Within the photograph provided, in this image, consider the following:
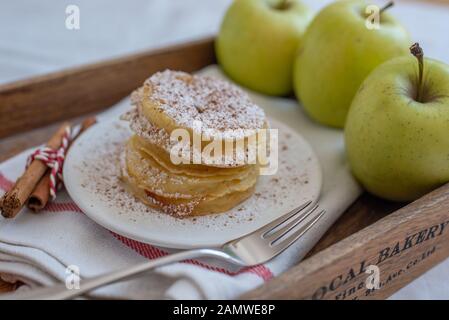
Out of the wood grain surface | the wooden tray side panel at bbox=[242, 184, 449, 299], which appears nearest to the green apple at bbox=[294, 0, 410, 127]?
the wood grain surface

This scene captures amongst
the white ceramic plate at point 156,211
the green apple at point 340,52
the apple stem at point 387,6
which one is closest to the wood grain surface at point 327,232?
the white ceramic plate at point 156,211

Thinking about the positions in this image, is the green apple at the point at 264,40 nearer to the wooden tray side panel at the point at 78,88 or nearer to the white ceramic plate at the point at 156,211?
the wooden tray side panel at the point at 78,88

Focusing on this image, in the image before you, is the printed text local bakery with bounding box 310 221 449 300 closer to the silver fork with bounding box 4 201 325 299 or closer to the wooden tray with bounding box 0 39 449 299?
the wooden tray with bounding box 0 39 449 299

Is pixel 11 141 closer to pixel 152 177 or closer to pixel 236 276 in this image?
pixel 152 177

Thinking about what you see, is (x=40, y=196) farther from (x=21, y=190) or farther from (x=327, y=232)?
(x=327, y=232)

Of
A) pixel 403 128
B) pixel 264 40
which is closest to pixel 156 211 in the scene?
pixel 403 128
